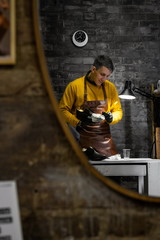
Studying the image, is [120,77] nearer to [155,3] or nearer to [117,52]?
[117,52]

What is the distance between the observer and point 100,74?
3344 mm

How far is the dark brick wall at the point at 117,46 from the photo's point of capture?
17.0ft

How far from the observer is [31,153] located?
94 centimetres

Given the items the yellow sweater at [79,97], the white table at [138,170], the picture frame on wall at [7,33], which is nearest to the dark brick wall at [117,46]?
the yellow sweater at [79,97]

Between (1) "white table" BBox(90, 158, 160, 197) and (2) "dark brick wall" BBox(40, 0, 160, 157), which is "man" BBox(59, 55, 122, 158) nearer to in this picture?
(1) "white table" BBox(90, 158, 160, 197)

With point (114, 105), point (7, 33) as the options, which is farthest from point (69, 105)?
point (7, 33)

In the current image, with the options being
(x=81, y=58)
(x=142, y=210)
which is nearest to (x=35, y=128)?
(x=142, y=210)

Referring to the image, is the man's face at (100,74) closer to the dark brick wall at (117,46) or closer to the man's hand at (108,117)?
the man's hand at (108,117)

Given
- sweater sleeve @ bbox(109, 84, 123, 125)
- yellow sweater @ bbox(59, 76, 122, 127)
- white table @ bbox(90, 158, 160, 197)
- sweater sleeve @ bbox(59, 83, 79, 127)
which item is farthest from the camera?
sweater sleeve @ bbox(109, 84, 123, 125)

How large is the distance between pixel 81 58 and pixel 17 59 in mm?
4381

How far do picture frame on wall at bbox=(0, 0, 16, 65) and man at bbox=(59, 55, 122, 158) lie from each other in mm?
2302

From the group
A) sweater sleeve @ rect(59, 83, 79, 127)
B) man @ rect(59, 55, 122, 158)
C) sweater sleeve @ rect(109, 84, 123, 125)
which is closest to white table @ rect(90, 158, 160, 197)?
man @ rect(59, 55, 122, 158)

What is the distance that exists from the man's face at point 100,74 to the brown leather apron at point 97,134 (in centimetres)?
12

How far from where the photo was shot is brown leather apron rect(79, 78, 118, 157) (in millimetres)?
3367
